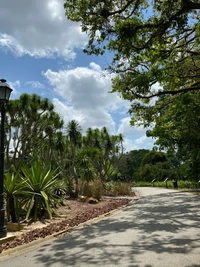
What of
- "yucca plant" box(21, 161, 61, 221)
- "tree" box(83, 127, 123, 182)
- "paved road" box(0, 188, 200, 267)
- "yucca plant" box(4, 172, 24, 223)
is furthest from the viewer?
"tree" box(83, 127, 123, 182)

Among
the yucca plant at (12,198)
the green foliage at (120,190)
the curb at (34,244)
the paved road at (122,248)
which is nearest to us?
the paved road at (122,248)

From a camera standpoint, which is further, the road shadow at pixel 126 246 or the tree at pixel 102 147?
the tree at pixel 102 147

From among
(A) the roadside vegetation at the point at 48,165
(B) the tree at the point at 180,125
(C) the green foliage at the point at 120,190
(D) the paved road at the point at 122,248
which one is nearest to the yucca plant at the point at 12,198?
(A) the roadside vegetation at the point at 48,165

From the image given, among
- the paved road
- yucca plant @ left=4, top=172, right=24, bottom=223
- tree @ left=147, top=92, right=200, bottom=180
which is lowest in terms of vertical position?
the paved road

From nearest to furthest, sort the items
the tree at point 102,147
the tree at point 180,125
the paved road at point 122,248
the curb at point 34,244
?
the paved road at point 122,248 → the curb at point 34,244 → the tree at point 180,125 → the tree at point 102,147

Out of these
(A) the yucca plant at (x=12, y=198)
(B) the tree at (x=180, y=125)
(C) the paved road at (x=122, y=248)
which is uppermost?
(B) the tree at (x=180, y=125)

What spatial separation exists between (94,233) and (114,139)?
2414cm

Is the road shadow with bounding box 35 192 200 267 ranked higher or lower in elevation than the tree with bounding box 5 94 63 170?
lower

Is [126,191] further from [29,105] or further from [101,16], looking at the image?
[101,16]

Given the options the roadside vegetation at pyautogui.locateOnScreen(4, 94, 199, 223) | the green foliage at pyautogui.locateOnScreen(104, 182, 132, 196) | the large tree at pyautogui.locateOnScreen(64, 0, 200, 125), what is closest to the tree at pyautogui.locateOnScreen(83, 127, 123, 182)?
the roadside vegetation at pyautogui.locateOnScreen(4, 94, 199, 223)

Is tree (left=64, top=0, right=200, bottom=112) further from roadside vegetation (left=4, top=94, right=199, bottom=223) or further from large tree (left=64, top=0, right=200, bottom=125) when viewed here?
roadside vegetation (left=4, top=94, right=199, bottom=223)

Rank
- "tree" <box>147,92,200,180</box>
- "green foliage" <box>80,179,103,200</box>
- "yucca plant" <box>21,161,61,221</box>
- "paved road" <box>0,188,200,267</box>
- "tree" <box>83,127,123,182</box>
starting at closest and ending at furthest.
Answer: "paved road" <box>0,188,200,267</box> → "yucca plant" <box>21,161,61,221</box> → "tree" <box>147,92,200,180</box> → "green foliage" <box>80,179,103,200</box> → "tree" <box>83,127,123,182</box>

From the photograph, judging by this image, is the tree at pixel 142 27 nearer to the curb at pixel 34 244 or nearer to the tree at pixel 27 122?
the curb at pixel 34 244

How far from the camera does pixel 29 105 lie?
21719mm
